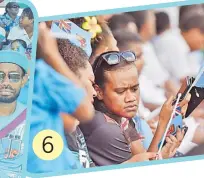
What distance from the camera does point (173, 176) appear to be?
1.12m

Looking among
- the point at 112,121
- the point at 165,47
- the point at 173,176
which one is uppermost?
the point at 165,47

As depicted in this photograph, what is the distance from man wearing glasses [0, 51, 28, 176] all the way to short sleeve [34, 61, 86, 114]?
3 centimetres

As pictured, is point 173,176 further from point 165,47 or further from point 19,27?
point 19,27

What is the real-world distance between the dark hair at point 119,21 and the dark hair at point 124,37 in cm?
1

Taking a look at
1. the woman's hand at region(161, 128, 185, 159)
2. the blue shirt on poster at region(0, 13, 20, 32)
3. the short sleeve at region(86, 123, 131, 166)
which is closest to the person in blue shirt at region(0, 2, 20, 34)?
the blue shirt on poster at region(0, 13, 20, 32)

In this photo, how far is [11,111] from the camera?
1.12 meters

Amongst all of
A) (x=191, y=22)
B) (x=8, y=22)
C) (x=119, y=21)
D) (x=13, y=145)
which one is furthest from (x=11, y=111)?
(x=191, y=22)

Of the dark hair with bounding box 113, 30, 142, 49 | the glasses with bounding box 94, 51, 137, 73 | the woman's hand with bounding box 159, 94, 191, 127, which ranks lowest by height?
the woman's hand with bounding box 159, 94, 191, 127

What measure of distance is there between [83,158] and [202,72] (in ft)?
0.96

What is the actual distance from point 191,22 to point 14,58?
360mm

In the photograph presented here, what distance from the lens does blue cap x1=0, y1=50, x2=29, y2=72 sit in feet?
3.71

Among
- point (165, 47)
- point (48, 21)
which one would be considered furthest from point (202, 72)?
point (48, 21)

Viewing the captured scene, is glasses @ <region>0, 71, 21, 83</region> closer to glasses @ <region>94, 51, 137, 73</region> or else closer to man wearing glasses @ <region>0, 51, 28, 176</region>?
man wearing glasses @ <region>0, 51, 28, 176</region>

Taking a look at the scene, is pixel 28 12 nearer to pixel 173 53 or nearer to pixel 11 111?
pixel 11 111
